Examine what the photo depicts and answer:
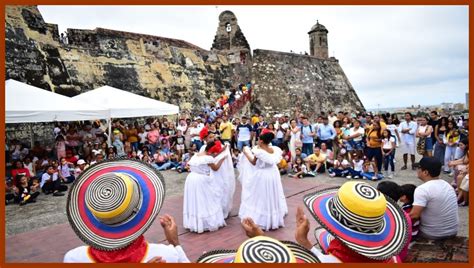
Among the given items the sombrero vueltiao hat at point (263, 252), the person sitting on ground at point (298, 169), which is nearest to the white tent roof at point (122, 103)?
the person sitting on ground at point (298, 169)

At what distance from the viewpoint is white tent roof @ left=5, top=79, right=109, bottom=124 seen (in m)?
7.37

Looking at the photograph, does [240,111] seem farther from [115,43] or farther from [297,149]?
[297,149]

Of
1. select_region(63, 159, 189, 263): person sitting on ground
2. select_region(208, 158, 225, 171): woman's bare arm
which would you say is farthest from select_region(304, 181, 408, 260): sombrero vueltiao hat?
select_region(208, 158, 225, 171): woman's bare arm

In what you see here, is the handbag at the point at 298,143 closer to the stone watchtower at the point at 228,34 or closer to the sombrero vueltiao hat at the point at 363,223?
the sombrero vueltiao hat at the point at 363,223

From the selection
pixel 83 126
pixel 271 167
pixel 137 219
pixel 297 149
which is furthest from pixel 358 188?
pixel 83 126

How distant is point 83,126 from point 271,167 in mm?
8509

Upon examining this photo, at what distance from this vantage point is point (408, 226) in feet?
8.28

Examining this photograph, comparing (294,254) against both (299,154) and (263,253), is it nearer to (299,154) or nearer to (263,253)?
(263,253)

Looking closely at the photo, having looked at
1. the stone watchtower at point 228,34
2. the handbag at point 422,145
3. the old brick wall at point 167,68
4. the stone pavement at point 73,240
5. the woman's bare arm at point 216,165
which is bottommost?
the stone pavement at point 73,240

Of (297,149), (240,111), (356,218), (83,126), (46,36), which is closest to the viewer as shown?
(356,218)

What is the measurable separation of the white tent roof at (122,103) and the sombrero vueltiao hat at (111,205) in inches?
296

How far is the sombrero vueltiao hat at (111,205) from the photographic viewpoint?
6.70 ft

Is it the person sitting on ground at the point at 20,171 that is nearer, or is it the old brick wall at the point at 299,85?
the person sitting on ground at the point at 20,171

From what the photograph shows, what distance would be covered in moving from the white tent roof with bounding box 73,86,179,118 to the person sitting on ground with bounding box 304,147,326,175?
480 centimetres
